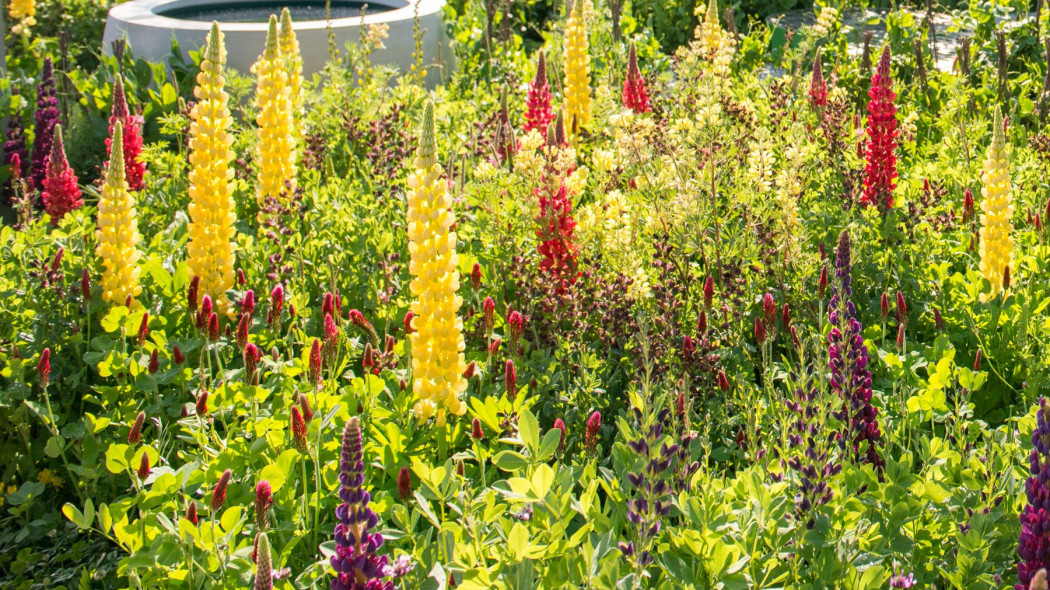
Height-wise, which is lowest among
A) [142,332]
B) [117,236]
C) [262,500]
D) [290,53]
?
[142,332]

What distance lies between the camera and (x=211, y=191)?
4094 mm

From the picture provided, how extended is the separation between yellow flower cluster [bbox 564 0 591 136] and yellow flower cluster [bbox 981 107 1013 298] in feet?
7.47

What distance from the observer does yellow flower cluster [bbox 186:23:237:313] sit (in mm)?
4070

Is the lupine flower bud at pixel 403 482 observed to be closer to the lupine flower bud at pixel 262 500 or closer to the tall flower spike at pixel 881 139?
the lupine flower bud at pixel 262 500

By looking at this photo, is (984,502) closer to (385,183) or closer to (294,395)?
(294,395)

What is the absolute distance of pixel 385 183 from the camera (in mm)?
5121

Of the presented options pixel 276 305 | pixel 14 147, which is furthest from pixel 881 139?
pixel 14 147

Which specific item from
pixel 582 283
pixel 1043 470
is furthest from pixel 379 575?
pixel 582 283

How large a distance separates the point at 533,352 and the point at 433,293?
0.82 meters

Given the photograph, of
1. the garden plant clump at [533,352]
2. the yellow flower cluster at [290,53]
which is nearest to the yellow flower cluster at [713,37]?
the garden plant clump at [533,352]

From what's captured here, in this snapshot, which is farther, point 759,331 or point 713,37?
point 713,37

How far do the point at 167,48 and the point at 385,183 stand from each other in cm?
306

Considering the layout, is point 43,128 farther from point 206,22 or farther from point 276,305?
point 276,305

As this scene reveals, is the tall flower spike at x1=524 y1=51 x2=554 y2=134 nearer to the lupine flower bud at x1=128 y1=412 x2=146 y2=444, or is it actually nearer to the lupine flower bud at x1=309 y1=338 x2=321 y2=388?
the lupine flower bud at x1=309 y1=338 x2=321 y2=388
